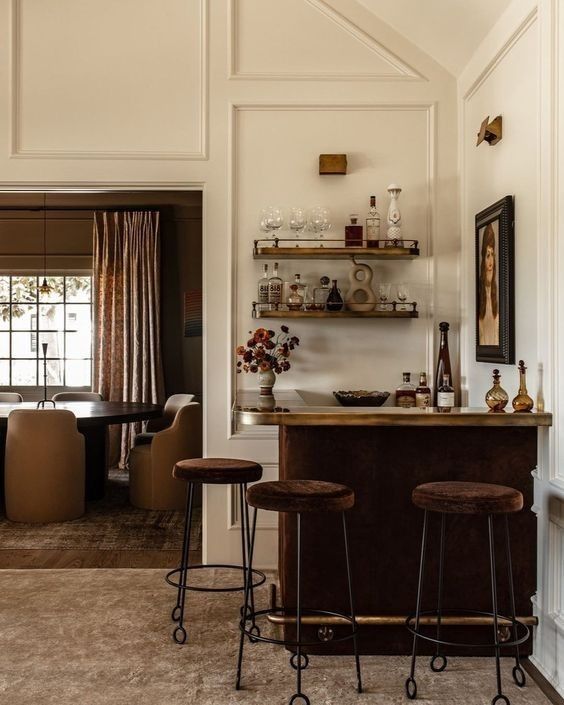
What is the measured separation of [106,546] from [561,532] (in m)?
3.14

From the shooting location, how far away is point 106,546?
5277 mm

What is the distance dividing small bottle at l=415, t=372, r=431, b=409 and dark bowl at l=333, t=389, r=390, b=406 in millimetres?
185

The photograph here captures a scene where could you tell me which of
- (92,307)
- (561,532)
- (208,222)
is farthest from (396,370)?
(92,307)

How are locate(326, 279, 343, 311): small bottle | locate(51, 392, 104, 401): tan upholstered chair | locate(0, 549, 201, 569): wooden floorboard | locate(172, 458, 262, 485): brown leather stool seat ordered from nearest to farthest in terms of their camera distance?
1. locate(172, 458, 262, 485): brown leather stool seat
2. locate(326, 279, 343, 311): small bottle
3. locate(0, 549, 201, 569): wooden floorboard
4. locate(51, 392, 104, 401): tan upholstered chair

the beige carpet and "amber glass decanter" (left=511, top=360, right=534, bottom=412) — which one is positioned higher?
"amber glass decanter" (left=511, top=360, right=534, bottom=412)

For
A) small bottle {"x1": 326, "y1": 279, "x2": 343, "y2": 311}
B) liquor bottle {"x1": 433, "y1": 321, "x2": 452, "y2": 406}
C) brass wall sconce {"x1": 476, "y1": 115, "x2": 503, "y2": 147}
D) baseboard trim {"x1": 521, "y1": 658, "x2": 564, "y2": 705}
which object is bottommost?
baseboard trim {"x1": 521, "y1": 658, "x2": 564, "y2": 705}

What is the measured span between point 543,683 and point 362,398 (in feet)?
5.78

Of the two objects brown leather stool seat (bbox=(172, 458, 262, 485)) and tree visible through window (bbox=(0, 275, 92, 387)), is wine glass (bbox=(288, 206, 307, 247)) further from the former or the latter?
tree visible through window (bbox=(0, 275, 92, 387))

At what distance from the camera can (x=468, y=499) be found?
9.28ft

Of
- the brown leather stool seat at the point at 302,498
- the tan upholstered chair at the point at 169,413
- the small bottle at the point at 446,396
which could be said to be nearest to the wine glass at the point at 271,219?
the small bottle at the point at 446,396

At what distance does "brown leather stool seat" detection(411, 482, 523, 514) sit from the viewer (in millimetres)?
2814

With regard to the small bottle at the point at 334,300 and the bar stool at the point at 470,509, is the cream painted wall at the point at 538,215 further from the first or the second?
the small bottle at the point at 334,300

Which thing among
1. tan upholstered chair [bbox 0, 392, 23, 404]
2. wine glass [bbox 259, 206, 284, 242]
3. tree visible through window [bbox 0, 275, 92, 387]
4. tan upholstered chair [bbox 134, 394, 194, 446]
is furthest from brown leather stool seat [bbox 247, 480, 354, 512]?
tree visible through window [bbox 0, 275, 92, 387]

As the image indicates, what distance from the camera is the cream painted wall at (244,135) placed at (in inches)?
185
